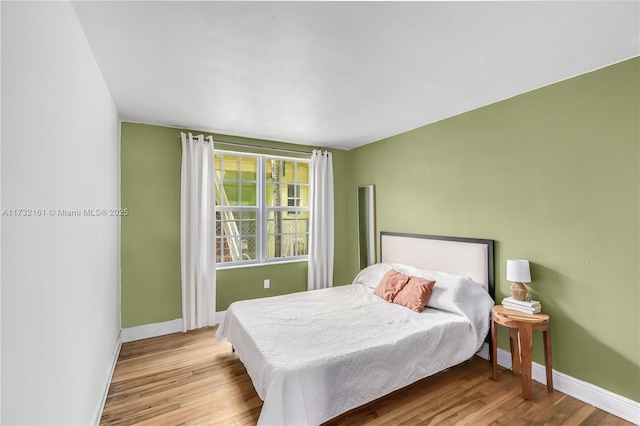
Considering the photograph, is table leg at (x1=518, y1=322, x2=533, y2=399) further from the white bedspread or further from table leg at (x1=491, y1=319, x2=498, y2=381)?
the white bedspread

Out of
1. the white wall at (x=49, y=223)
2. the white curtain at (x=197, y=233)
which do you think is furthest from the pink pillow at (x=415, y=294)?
the white wall at (x=49, y=223)

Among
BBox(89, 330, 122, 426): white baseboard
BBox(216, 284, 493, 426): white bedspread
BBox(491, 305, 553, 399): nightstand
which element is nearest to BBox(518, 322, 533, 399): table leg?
BBox(491, 305, 553, 399): nightstand

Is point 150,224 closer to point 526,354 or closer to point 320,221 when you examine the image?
point 320,221

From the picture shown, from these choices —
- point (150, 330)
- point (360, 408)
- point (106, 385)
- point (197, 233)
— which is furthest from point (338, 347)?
point (150, 330)

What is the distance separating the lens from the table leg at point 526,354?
2186mm

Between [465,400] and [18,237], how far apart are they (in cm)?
277

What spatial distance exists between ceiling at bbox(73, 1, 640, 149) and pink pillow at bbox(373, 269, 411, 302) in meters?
1.75

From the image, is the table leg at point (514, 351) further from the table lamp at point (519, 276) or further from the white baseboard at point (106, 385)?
the white baseboard at point (106, 385)

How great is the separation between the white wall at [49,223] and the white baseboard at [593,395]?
321 centimetres

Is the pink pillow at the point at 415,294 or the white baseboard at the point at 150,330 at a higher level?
the pink pillow at the point at 415,294

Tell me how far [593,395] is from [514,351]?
520 millimetres

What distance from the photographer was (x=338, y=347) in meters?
2.07

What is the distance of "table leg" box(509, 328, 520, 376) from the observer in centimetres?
246

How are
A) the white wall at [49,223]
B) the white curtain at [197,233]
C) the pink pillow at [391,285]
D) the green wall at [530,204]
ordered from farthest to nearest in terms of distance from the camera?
1. the white curtain at [197,233]
2. the pink pillow at [391,285]
3. the green wall at [530,204]
4. the white wall at [49,223]
